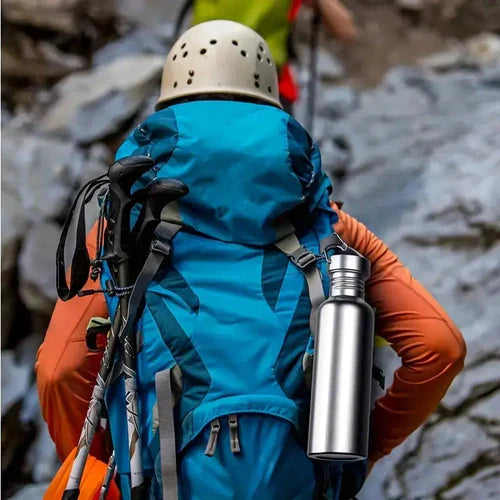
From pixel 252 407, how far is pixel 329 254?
397 millimetres

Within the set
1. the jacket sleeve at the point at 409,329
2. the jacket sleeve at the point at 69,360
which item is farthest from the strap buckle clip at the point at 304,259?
the jacket sleeve at the point at 69,360

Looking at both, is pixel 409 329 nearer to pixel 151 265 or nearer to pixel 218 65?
pixel 151 265

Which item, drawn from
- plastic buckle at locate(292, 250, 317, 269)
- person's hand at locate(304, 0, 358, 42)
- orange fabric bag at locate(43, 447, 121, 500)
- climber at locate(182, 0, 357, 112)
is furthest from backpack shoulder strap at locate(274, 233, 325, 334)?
person's hand at locate(304, 0, 358, 42)

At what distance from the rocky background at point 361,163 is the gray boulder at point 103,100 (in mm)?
14

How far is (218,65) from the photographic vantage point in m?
2.18

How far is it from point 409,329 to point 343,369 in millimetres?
400

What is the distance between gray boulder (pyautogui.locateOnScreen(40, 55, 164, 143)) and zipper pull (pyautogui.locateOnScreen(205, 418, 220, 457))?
14.1 ft

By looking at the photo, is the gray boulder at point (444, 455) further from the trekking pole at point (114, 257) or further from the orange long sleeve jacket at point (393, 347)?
the trekking pole at point (114, 257)

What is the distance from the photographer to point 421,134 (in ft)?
19.1

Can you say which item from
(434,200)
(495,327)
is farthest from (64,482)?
(434,200)

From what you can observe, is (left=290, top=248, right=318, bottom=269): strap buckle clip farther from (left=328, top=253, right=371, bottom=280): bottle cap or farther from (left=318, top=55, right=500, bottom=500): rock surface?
(left=318, top=55, right=500, bottom=500): rock surface

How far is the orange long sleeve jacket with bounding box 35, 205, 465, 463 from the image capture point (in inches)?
73.7

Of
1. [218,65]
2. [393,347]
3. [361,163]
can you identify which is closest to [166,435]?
[393,347]

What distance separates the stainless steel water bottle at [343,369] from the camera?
5.16 feet
